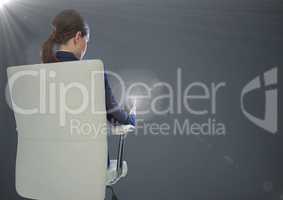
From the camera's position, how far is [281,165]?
10.5 ft

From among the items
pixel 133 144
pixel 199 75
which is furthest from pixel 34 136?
pixel 199 75

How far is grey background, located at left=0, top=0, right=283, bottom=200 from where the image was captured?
3.19 meters

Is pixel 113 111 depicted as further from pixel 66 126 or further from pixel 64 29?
pixel 64 29

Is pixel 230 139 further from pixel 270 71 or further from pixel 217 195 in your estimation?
pixel 270 71

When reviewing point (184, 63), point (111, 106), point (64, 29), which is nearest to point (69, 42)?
point (64, 29)

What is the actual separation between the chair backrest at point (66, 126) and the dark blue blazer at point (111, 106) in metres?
0.06

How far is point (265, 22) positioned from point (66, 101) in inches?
101

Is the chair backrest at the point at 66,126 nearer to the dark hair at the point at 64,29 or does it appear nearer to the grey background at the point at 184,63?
the dark hair at the point at 64,29

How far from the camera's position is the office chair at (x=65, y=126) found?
4.41 ft

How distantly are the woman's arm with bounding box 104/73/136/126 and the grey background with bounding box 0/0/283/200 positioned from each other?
67.6 inches

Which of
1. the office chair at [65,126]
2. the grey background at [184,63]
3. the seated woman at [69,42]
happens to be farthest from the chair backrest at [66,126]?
the grey background at [184,63]

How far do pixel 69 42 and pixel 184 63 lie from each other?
1886 millimetres

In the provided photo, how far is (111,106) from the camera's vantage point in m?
1.42

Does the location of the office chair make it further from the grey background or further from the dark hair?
the grey background
